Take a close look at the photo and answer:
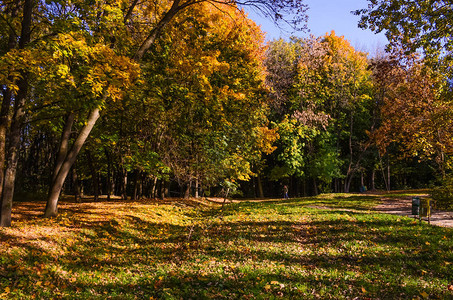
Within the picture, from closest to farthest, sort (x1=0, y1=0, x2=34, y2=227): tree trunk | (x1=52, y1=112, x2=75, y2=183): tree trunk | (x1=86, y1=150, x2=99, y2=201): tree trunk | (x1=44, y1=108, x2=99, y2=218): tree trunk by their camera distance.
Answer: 1. (x1=0, y1=0, x2=34, y2=227): tree trunk
2. (x1=44, y1=108, x2=99, y2=218): tree trunk
3. (x1=52, y1=112, x2=75, y2=183): tree trunk
4. (x1=86, y1=150, x2=99, y2=201): tree trunk

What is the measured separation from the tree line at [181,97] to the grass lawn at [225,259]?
2278 mm

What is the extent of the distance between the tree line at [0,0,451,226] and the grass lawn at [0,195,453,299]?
2.28 metres

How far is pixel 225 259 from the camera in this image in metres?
7.52

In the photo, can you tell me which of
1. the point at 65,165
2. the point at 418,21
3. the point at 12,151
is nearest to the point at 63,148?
the point at 65,165

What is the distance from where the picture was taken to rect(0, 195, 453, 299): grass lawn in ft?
18.8

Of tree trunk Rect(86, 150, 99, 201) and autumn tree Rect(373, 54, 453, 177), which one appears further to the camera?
autumn tree Rect(373, 54, 453, 177)

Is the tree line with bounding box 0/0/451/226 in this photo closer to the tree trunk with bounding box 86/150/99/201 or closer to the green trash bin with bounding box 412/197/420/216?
the tree trunk with bounding box 86/150/99/201

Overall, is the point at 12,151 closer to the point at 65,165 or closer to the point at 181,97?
the point at 65,165

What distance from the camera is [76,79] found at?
30.6 feet

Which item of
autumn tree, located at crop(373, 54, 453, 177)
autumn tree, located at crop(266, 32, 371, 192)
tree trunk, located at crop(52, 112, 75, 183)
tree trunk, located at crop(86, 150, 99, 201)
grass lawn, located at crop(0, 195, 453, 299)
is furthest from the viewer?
autumn tree, located at crop(266, 32, 371, 192)

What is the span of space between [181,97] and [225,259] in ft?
26.1

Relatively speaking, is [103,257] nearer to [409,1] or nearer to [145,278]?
[145,278]

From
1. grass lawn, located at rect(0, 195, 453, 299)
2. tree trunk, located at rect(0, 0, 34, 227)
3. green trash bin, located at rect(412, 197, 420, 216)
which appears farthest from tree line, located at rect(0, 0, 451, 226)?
green trash bin, located at rect(412, 197, 420, 216)

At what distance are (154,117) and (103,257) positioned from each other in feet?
33.1
